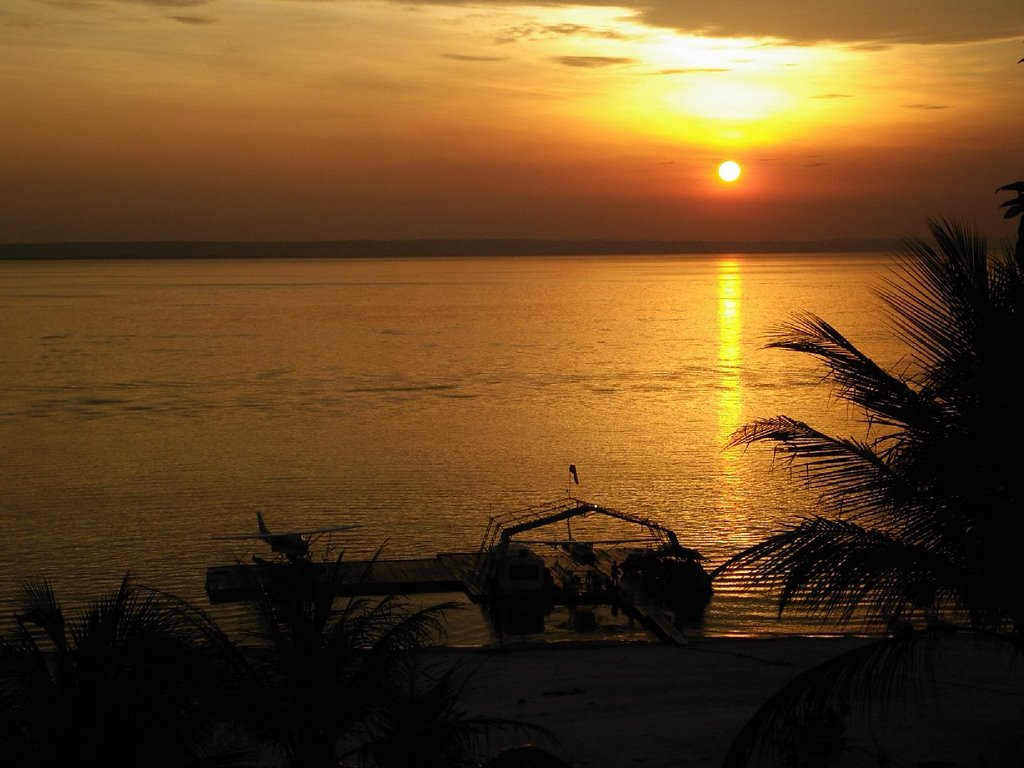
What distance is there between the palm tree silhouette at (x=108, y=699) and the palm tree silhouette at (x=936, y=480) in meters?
5.18

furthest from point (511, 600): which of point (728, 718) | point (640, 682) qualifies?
point (728, 718)

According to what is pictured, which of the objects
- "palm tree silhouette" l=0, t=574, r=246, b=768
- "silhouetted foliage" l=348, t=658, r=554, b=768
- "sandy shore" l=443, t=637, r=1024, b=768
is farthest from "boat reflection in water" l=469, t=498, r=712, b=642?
"palm tree silhouette" l=0, t=574, r=246, b=768

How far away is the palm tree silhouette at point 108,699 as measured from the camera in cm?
921

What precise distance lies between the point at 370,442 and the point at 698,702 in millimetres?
35924

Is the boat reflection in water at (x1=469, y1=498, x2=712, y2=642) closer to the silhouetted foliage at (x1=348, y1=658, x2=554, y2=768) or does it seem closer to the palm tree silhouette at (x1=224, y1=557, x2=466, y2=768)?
the palm tree silhouette at (x1=224, y1=557, x2=466, y2=768)

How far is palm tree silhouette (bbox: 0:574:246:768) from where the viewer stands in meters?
9.21

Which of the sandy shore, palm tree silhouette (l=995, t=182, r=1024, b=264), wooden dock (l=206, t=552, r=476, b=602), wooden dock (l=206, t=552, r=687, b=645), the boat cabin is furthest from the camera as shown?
the boat cabin

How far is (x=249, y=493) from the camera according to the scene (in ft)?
149

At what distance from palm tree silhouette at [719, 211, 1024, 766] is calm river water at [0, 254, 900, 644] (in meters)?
18.7

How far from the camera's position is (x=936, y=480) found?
36.5 ft

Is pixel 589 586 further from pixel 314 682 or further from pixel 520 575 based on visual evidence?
pixel 314 682

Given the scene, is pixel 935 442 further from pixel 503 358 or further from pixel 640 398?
pixel 503 358

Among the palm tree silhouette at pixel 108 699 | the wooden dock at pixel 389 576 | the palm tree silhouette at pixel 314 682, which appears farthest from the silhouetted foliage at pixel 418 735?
the wooden dock at pixel 389 576

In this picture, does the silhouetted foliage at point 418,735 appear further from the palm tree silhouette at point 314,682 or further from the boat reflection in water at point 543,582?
the boat reflection in water at point 543,582
